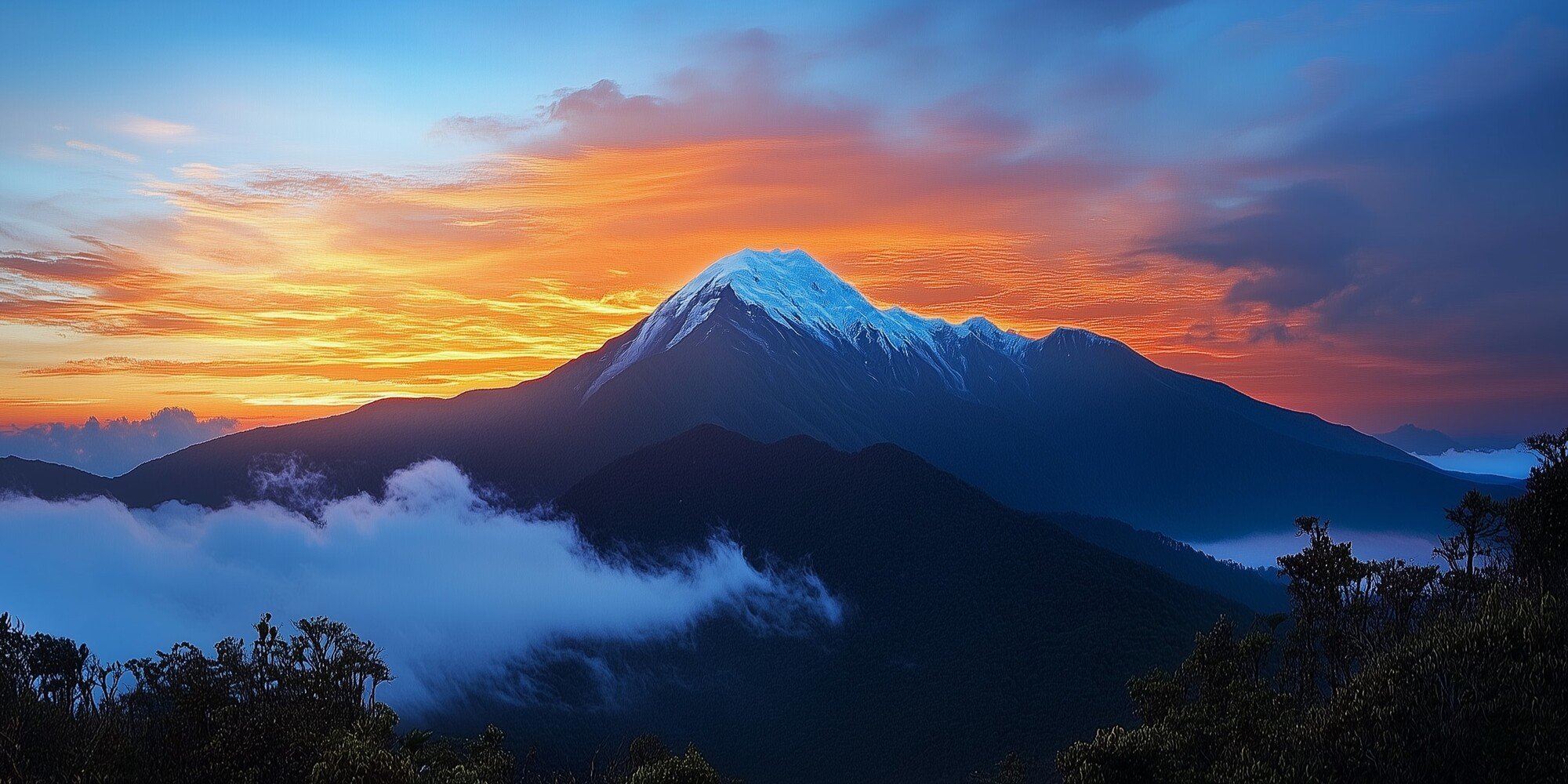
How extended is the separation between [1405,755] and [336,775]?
36.4 m

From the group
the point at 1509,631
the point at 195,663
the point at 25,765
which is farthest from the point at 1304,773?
the point at 195,663

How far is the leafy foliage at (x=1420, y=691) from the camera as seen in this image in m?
29.4

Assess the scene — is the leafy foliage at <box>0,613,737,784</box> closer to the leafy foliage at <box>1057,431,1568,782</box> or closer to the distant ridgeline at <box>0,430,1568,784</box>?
the distant ridgeline at <box>0,430,1568,784</box>

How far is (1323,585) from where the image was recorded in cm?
5488

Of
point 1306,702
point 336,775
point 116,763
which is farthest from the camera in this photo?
point 1306,702

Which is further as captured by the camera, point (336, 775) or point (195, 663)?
point (195, 663)

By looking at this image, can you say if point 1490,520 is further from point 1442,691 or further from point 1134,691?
point 1442,691

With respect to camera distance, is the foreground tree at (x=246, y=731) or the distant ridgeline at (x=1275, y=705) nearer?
the distant ridgeline at (x=1275, y=705)

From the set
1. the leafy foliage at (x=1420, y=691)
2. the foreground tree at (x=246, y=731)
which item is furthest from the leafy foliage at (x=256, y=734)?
the leafy foliage at (x=1420, y=691)

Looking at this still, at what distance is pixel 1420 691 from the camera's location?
3216 cm

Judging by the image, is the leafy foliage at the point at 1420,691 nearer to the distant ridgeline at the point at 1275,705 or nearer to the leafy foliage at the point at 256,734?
the distant ridgeline at the point at 1275,705

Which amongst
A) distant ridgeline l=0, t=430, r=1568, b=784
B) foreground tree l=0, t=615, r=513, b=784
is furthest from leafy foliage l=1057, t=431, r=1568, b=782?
foreground tree l=0, t=615, r=513, b=784

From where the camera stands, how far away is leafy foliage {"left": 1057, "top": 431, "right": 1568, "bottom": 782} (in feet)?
96.4

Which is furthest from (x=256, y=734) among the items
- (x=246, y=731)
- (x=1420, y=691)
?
(x=1420, y=691)
